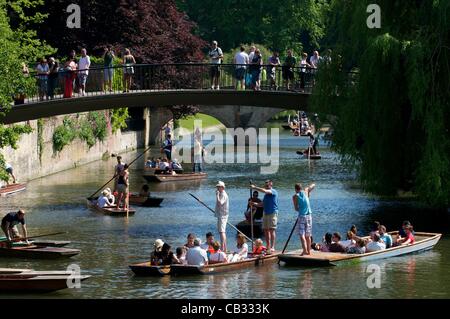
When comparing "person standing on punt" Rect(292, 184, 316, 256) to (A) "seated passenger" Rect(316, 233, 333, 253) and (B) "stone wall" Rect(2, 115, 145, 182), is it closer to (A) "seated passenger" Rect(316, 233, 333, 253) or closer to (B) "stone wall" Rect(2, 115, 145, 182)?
(A) "seated passenger" Rect(316, 233, 333, 253)

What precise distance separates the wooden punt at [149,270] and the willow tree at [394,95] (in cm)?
800

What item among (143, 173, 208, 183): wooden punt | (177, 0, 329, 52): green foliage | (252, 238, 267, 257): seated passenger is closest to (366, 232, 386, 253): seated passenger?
(252, 238, 267, 257): seated passenger

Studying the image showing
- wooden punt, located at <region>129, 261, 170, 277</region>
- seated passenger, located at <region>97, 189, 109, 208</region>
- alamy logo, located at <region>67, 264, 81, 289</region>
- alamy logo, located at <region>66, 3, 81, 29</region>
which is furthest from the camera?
alamy logo, located at <region>66, 3, 81, 29</region>

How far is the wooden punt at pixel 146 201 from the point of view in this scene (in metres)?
39.6

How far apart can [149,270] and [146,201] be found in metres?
12.5

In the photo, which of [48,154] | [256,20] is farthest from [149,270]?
[256,20]

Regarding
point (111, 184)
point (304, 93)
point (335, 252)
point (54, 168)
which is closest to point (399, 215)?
point (304, 93)

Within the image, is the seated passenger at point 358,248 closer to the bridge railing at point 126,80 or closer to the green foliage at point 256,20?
the bridge railing at point 126,80

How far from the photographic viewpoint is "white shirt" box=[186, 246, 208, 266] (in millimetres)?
27312

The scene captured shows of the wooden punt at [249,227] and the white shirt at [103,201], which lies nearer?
the wooden punt at [249,227]

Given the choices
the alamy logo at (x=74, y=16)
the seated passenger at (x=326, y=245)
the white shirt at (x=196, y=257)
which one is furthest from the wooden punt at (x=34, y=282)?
the alamy logo at (x=74, y=16)

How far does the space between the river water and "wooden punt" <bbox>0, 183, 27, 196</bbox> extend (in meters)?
0.32

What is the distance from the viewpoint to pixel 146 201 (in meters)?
39.6

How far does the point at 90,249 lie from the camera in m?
31.1
